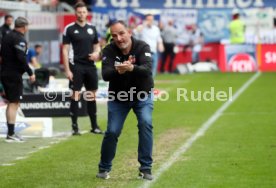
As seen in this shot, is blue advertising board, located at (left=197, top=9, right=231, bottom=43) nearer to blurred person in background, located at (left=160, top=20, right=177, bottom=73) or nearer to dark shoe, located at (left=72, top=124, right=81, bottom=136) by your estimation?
blurred person in background, located at (left=160, top=20, right=177, bottom=73)

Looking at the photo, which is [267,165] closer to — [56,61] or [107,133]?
[107,133]

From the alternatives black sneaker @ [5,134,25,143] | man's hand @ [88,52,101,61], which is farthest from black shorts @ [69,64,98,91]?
black sneaker @ [5,134,25,143]

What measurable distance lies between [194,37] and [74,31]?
2010cm

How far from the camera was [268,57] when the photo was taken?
33250mm

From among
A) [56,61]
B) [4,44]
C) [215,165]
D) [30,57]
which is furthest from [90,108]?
[56,61]

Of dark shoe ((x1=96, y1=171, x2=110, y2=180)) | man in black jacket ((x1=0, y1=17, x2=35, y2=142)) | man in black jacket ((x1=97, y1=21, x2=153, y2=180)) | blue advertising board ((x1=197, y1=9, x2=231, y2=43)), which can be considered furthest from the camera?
blue advertising board ((x1=197, y1=9, x2=231, y2=43))

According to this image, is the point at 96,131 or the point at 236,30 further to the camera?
the point at 236,30

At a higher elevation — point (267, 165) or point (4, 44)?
point (4, 44)

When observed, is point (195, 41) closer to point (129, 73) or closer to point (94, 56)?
point (94, 56)

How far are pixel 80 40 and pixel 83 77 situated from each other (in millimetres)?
590

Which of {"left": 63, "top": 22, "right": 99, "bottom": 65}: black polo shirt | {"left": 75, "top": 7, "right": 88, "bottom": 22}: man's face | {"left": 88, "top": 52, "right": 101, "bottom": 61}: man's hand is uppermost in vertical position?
{"left": 75, "top": 7, "right": 88, "bottom": 22}: man's face

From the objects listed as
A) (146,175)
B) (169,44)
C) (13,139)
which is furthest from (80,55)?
(169,44)

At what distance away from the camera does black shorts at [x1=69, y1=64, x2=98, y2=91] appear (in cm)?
1487

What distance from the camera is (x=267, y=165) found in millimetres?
11297
